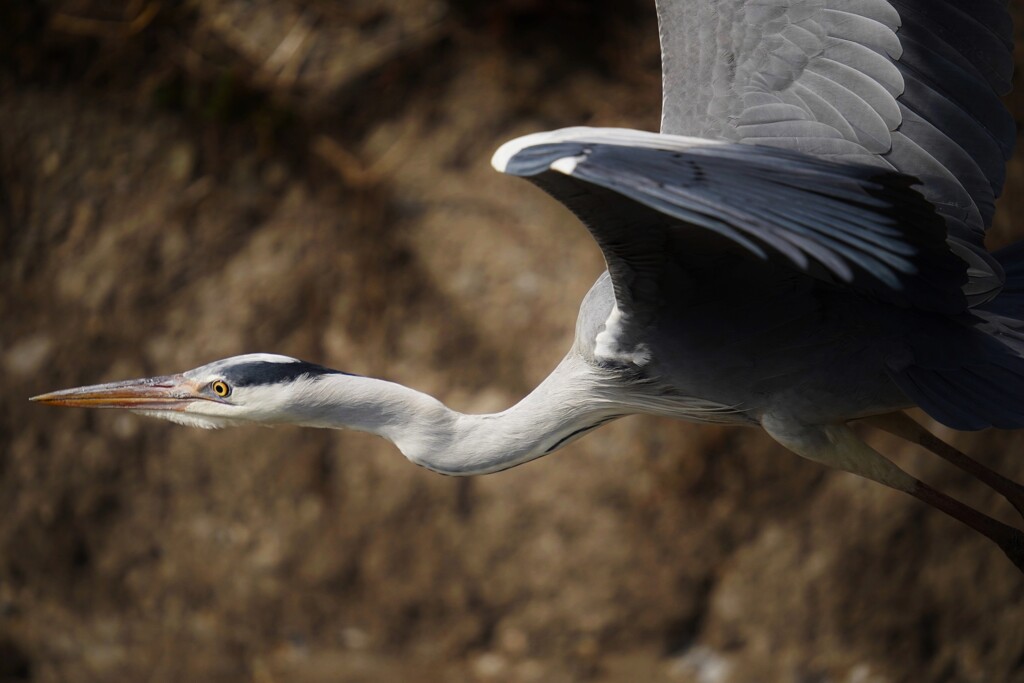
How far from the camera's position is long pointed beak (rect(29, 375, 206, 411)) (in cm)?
195

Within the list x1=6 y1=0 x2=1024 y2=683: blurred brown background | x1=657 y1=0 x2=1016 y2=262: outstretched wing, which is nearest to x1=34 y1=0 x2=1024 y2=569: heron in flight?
x1=657 y1=0 x2=1016 y2=262: outstretched wing

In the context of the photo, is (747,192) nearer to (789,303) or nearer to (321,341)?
(789,303)

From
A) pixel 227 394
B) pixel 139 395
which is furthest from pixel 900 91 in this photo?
pixel 139 395

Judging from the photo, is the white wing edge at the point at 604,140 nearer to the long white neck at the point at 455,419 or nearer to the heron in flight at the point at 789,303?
the heron in flight at the point at 789,303

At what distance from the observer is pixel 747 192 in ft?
4.23

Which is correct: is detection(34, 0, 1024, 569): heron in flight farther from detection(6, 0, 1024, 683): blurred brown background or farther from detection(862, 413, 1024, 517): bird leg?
detection(6, 0, 1024, 683): blurred brown background

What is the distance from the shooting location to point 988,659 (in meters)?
3.29

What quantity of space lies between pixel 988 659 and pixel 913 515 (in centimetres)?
46

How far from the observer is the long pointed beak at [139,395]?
195 centimetres

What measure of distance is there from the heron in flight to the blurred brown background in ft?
4.96

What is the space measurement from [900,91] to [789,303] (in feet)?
1.19

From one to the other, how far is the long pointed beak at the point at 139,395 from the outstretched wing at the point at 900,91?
1008 millimetres

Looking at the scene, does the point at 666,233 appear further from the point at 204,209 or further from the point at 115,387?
the point at 204,209

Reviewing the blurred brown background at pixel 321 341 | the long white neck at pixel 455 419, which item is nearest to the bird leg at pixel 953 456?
the long white neck at pixel 455 419
